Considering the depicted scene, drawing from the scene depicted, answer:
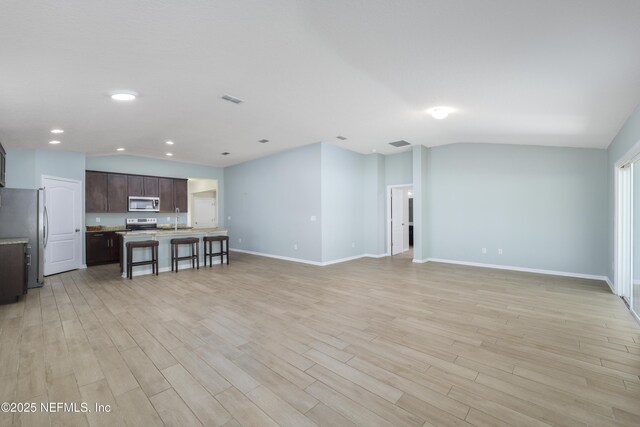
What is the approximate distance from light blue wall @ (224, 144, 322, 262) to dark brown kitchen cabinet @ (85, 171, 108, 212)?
11.1 ft

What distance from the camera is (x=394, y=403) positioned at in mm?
1825

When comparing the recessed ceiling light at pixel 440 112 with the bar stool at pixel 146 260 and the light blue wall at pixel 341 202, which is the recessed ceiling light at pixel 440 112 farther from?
the bar stool at pixel 146 260

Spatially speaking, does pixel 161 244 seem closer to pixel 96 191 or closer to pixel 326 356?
pixel 96 191

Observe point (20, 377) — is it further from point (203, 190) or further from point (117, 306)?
point (203, 190)

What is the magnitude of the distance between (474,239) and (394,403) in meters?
5.53

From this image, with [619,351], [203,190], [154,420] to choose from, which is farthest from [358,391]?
[203,190]

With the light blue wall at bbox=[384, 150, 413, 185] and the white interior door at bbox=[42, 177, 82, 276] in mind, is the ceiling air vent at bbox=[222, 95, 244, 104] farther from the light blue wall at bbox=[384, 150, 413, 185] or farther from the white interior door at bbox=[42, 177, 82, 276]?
the light blue wall at bbox=[384, 150, 413, 185]

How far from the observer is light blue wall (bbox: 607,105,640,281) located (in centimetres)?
318

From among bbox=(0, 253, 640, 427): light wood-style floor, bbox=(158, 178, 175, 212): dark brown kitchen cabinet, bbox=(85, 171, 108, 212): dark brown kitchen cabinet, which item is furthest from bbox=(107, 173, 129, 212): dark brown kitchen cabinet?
bbox=(0, 253, 640, 427): light wood-style floor

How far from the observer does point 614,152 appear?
4.29m

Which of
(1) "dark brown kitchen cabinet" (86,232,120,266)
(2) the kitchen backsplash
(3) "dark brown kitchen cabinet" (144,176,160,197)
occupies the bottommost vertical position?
(1) "dark brown kitchen cabinet" (86,232,120,266)

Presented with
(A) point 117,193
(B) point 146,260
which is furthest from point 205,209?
(B) point 146,260

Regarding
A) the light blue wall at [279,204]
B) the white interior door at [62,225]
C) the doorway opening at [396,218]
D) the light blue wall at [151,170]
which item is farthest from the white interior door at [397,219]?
the white interior door at [62,225]
